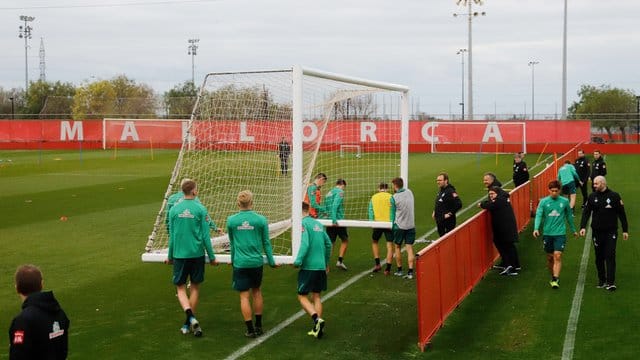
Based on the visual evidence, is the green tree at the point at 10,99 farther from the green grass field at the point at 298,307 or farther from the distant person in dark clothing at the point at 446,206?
the distant person in dark clothing at the point at 446,206

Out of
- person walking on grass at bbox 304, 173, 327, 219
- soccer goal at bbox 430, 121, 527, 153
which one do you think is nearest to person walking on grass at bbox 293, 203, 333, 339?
person walking on grass at bbox 304, 173, 327, 219

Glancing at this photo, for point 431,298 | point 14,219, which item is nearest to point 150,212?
point 14,219

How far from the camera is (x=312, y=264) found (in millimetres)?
9977

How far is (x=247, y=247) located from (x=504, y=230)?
594 cm

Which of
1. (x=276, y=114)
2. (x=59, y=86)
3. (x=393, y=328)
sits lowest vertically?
(x=393, y=328)

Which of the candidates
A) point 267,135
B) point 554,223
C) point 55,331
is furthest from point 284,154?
point 55,331

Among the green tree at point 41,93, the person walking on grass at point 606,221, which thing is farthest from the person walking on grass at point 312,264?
the green tree at point 41,93

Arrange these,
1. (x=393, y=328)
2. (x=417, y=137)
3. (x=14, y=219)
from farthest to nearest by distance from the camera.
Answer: (x=417, y=137) < (x=14, y=219) < (x=393, y=328)

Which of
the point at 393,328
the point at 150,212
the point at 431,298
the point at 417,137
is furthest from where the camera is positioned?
the point at 417,137

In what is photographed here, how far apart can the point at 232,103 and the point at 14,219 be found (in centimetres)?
1072

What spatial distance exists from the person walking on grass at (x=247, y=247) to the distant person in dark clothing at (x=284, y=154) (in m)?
4.30

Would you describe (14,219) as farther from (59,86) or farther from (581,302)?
(59,86)

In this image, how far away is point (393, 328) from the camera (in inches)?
408

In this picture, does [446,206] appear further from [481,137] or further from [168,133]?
[168,133]
